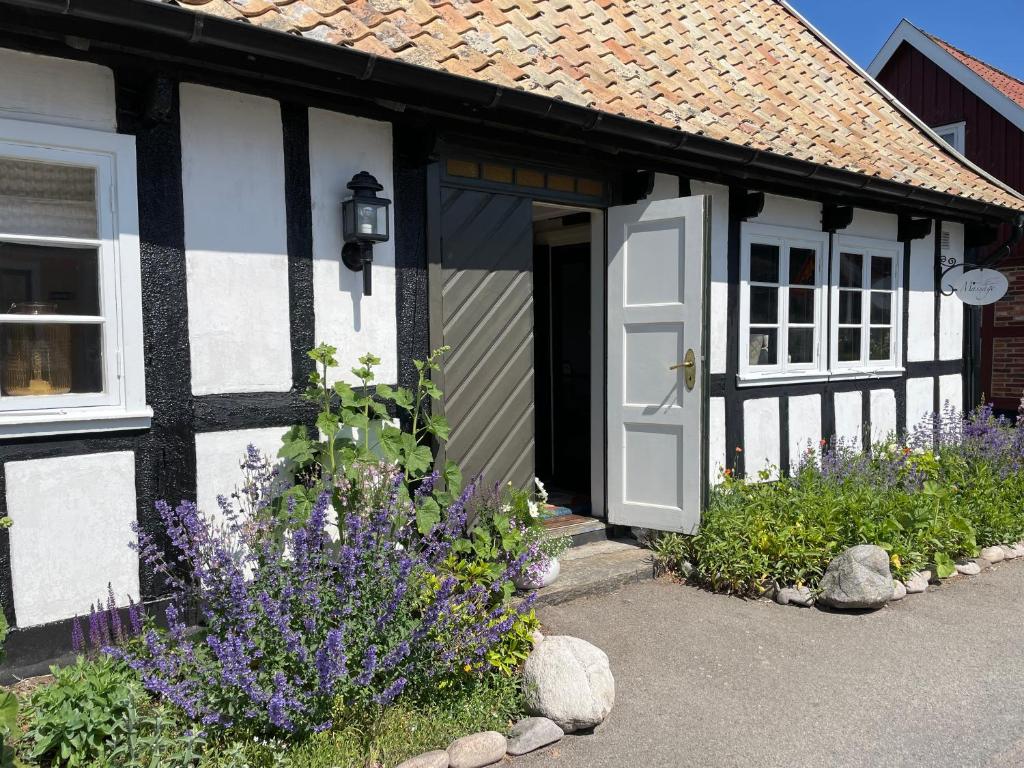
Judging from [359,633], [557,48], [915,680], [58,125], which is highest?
[557,48]

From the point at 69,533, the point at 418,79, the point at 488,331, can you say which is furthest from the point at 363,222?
the point at 69,533

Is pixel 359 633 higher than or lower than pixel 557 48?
lower

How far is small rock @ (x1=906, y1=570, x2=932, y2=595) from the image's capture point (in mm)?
5258

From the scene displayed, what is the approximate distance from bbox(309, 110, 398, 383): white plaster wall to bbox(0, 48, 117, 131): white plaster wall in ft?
3.35

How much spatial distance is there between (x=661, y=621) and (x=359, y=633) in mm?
2093

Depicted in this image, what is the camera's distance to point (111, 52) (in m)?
3.58

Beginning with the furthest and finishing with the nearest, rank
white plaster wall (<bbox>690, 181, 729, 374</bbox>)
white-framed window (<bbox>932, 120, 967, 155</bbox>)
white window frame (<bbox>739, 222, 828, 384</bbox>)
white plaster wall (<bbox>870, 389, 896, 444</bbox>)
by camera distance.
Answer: white-framed window (<bbox>932, 120, 967, 155</bbox>) → white plaster wall (<bbox>870, 389, 896, 444</bbox>) → white window frame (<bbox>739, 222, 828, 384</bbox>) → white plaster wall (<bbox>690, 181, 729, 374</bbox>)

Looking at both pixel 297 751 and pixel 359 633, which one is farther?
pixel 359 633

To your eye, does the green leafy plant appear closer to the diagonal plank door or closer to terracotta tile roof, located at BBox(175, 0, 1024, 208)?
the diagonal plank door

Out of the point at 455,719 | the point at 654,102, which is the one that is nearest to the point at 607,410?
the point at 654,102

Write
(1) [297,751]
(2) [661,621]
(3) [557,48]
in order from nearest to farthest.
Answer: (1) [297,751], (2) [661,621], (3) [557,48]

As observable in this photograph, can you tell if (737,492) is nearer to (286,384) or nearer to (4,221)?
(286,384)

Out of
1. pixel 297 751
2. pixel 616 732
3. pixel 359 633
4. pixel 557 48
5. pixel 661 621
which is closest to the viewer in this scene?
pixel 297 751

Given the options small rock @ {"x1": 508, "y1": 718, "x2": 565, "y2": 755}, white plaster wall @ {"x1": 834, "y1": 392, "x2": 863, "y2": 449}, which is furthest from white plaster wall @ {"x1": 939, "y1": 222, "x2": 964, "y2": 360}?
small rock @ {"x1": 508, "y1": 718, "x2": 565, "y2": 755}
